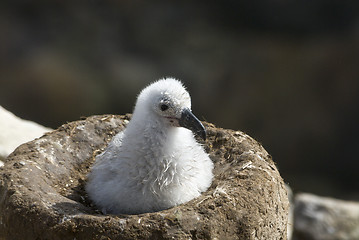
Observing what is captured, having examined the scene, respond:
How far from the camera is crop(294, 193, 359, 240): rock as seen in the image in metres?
6.72

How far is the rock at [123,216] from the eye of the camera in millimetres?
3039

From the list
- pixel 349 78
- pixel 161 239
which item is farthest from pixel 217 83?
pixel 161 239

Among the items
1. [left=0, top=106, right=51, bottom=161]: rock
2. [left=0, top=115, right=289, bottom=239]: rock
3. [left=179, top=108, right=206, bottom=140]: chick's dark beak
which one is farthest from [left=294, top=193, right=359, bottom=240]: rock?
[left=179, top=108, right=206, bottom=140]: chick's dark beak

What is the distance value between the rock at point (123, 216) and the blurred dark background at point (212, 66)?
5313mm

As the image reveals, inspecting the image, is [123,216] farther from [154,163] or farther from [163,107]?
[163,107]

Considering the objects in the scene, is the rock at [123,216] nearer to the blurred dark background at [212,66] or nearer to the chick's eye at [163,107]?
the chick's eye at [163,107]

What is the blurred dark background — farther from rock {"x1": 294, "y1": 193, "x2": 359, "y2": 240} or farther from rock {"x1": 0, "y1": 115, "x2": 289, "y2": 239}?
rock {"x1": 0, "y1": 115, "x2": 289, "y2": 239}

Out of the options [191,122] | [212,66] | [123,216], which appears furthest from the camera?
[212,66]

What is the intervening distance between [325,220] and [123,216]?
4263 millimetres

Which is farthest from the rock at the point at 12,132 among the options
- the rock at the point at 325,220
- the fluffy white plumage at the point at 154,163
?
the rock at the point at 325,220

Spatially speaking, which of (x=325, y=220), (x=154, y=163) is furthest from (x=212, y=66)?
(x=154, y=163)

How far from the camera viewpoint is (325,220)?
267 inches

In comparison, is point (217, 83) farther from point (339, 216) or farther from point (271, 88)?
point (339, 216)

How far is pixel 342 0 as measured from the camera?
29.8 feet
